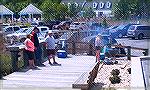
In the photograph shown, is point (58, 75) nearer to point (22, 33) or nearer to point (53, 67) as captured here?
point (53, 67)

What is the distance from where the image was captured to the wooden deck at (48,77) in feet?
35.1

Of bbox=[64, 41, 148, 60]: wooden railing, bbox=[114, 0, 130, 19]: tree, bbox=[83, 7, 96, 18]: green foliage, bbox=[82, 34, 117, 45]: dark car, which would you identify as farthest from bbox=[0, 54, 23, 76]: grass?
bbox=[83, 7, 96, 18]: green foliage

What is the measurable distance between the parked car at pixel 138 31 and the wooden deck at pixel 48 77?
16.0 metres

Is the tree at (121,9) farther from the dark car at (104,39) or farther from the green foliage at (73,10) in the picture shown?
the green foliage at (73,10)

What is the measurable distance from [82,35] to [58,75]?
8714 millimetres

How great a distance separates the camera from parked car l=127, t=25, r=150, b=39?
30953mm

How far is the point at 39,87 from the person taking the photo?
1043 cm

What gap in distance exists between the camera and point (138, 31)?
3111 centimetres

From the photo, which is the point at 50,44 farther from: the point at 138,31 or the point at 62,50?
the point at 138,31

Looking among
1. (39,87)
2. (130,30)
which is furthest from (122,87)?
(130,30)

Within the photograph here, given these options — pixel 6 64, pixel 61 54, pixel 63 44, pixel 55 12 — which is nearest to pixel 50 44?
pixel 6 64

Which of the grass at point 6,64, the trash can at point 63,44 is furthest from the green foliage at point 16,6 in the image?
the grass at point 6,64

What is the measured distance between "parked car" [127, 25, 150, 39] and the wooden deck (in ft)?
52.6

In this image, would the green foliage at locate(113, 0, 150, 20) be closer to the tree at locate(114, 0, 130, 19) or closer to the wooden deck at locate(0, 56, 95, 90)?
the tree at locate(114, 0, 130, 19)
